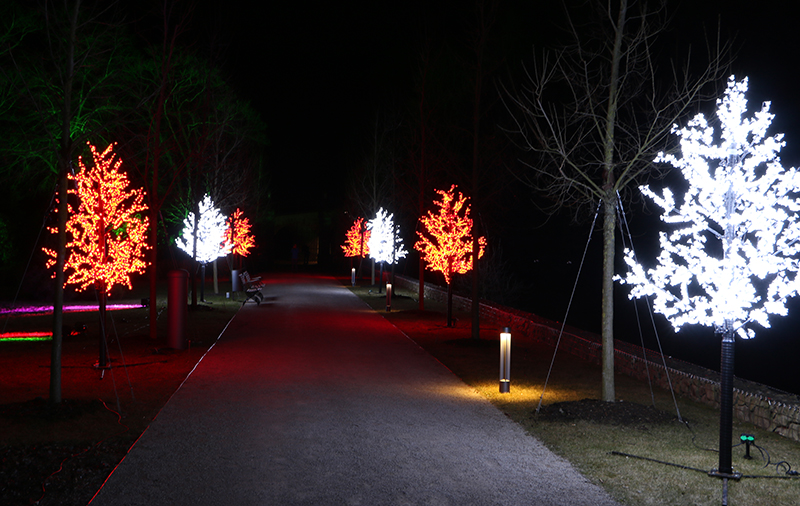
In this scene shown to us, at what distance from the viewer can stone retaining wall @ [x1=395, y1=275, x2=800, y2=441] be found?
24.6 feet

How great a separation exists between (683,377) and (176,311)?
9.56 m

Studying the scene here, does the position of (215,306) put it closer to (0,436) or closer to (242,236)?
(242,236)

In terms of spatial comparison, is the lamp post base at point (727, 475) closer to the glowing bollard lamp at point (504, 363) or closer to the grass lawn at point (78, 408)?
the glowing bollard lamp at point (504, 363)

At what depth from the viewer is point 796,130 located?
19.7 m

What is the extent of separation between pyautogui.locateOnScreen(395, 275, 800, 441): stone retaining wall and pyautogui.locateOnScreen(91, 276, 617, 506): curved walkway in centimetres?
308

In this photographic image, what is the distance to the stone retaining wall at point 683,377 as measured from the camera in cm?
750

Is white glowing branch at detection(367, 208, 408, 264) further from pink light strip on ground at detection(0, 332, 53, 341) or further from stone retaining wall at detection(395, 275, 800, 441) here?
pink light strip on ground at detection(0, 332, 53, 341)

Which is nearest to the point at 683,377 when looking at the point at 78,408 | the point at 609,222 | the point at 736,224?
the point at 609,222

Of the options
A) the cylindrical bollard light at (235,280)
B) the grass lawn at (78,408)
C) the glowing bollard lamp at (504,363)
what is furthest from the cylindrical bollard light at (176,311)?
the cylindrical bollard light at (235,280)

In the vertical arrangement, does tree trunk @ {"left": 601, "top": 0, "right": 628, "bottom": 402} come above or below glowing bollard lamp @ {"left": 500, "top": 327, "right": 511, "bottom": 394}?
above

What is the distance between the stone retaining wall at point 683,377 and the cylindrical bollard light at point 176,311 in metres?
8.26

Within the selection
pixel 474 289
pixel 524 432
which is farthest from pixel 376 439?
pixel 474 289

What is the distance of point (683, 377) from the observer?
962 centimetres

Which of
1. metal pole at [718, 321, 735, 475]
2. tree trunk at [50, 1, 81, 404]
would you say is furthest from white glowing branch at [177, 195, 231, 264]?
metal pole at [718, 321, 735, 475]
